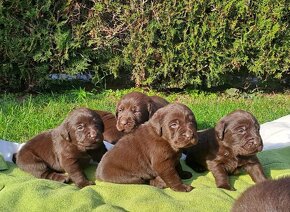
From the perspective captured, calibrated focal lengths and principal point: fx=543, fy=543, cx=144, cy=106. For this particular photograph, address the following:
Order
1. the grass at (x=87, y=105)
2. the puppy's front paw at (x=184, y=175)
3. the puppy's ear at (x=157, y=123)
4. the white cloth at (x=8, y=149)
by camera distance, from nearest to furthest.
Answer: the puppy's ear at (x=157, y=123) < the puppy's front paw at (x=184, y=175) < the white cloth at (x=8, y=149) < the grass at (x=87, y=105)

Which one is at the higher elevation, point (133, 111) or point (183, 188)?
point (133, 111)

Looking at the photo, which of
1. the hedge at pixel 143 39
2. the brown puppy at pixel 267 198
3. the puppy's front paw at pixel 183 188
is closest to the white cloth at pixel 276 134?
the puppy's front paw at pixel 183 188

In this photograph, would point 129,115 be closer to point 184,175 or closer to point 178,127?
point 184,175

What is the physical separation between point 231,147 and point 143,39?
552 cm

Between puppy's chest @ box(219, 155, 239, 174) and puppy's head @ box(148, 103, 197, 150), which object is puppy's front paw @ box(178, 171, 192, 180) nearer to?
puppy's chest @ box(219, 155, 239, 174)

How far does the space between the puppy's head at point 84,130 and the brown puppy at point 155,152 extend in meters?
0.22

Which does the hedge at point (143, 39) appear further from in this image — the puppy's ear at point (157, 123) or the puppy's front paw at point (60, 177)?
the puppy's ear at point (157, 123)

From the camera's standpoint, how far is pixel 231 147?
17.3 ft

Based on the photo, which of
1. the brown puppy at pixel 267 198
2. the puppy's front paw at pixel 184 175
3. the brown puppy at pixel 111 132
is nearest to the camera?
the brown puppy at pixel 267 198

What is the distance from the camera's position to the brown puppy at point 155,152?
4.96 meters

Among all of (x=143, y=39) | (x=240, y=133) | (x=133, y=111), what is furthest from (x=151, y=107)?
(x=143, y=39)

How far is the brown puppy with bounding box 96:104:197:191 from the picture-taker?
496 cm

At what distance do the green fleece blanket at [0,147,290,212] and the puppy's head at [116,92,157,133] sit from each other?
1.18 metres

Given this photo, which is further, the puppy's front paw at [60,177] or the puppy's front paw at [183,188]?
the puppy's front paw at [60,177]
